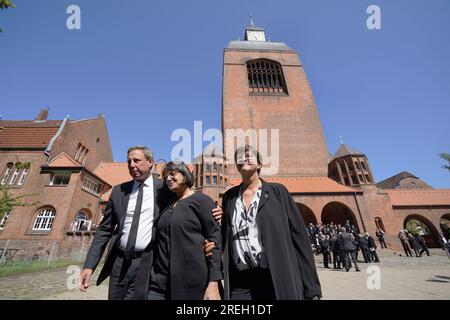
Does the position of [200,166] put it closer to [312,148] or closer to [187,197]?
[312,148]

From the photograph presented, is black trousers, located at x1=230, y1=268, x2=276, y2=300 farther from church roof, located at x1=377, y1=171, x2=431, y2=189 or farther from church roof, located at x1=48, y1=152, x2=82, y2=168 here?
church roof, located at x1=377, y1=171, x2=431, y2=189

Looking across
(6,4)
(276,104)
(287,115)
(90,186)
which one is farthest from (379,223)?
(90,186)

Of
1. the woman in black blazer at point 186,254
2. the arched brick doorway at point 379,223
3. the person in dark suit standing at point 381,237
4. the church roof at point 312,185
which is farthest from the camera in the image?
the church roof at point 312,185

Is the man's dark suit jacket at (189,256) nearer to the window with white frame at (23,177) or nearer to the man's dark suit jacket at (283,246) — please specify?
the man's dark suit jacket at (283,246)

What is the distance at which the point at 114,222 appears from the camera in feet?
8.36

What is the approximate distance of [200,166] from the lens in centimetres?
2486

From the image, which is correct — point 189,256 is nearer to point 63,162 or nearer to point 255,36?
point 63,162

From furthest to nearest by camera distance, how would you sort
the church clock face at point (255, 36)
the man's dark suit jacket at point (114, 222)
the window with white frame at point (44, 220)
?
the church clock face at point (255, 36), the window with white frame at point (44, 220), the man's dark suit jacket at point (114, 222)

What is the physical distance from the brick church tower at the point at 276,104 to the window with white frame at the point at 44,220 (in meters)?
18.0

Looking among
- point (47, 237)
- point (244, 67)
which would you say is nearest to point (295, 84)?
point (244, 67)

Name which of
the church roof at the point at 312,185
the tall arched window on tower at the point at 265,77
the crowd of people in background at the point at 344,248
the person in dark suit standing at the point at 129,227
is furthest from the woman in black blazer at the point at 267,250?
the tall arched window on tower at the point at 265,77

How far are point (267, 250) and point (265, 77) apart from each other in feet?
121

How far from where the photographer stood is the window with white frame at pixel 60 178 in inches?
784
